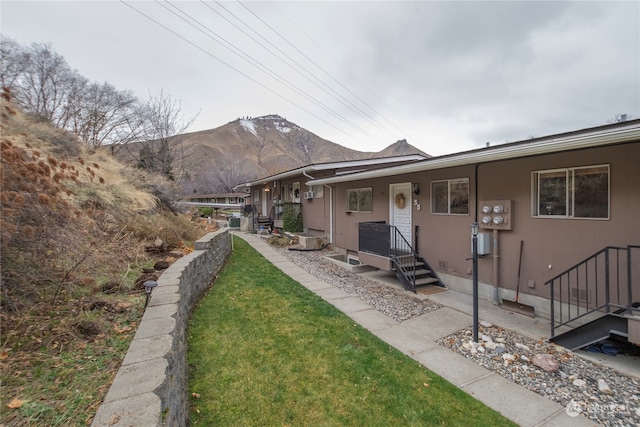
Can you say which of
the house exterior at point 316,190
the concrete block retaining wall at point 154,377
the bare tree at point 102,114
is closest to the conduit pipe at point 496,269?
the house exterior at point 316,190

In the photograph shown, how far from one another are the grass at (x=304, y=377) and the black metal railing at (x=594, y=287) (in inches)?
94.3

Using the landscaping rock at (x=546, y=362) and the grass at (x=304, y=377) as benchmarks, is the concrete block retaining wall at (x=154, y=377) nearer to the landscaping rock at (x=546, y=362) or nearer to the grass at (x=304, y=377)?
the grass at (x=304, y=377)

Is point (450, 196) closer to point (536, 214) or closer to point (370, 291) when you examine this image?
point (536, 214)

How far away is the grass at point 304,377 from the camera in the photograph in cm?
266

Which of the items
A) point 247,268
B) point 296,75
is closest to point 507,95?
point 296,75

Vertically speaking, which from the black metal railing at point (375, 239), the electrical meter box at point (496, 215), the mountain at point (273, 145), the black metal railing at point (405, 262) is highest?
the mountain at point (273, 145)

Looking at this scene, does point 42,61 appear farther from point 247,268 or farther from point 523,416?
point 523,416

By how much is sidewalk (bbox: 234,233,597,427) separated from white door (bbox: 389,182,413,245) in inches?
80.8

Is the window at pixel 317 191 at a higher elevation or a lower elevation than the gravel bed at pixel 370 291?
higher

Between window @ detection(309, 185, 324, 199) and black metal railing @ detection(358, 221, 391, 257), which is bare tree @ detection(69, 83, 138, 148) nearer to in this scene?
window @ detection(309, 185, 324, 199)

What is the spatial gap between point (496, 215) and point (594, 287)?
5.94 feet

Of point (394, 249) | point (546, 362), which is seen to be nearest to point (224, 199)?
point (394, 249)

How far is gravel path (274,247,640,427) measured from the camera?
9.53 ft

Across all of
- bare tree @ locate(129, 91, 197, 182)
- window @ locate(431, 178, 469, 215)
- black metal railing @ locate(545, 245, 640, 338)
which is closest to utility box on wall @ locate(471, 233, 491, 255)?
window @ locate(431, 178, 469, 215)
